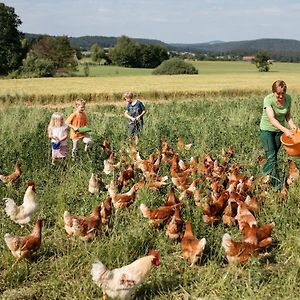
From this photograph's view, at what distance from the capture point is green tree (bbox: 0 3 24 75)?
4888cm

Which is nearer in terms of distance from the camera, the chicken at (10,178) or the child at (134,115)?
the chicken at (10,178)

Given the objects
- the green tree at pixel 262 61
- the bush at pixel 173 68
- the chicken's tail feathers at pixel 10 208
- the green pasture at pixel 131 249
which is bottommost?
the green pasture at pixel 131 249

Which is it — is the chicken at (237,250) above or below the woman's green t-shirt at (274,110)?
below

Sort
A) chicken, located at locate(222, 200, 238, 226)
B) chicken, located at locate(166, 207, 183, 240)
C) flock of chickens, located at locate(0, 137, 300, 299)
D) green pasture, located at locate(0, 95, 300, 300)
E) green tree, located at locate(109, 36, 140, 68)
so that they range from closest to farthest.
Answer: flock of chickens, located at locate(0, 137, 300, 299) < green pasture, located at locate(0, 95, 300, 300) < chicken, located at locate(166, 207, 183, 240) < chicken, located at locate(222, 200, 238, 226) < green tree, located at locate(109, 36, 140, 68)

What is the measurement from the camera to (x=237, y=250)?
13.0 feet

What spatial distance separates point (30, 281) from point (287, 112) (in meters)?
4.07

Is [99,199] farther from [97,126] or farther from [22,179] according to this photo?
[97,126]

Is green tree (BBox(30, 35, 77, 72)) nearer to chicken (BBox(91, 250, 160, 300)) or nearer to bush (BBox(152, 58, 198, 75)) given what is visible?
bush (BBox(152, 58, 198, 75))

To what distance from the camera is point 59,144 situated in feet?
23.8

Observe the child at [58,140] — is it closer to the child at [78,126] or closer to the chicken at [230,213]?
the child at [78,126]

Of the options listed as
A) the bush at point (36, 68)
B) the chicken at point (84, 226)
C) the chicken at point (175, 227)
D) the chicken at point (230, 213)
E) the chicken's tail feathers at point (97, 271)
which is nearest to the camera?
the chicken's tail feathers at point (97, 271)

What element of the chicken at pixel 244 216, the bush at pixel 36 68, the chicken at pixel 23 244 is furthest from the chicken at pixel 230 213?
the bush at pixel 36 68

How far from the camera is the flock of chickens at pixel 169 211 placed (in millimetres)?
3553

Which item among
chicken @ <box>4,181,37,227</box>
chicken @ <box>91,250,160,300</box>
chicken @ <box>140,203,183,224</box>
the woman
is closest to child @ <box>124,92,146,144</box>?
the woman
